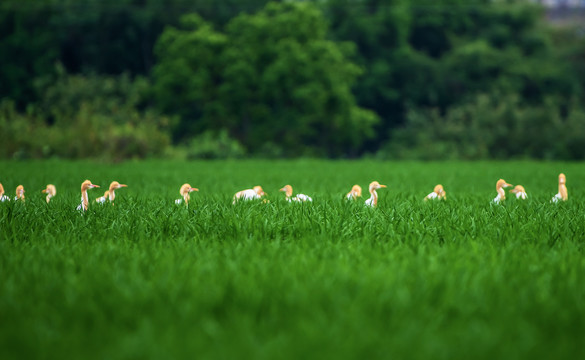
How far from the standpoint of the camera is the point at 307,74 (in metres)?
31.3

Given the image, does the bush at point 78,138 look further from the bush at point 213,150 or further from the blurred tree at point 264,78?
the blurred tree at point 264,78

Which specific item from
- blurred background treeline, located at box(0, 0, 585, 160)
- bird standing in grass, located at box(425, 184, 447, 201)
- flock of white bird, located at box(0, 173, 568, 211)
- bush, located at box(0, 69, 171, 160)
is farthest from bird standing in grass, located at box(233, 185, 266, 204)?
blurred background treeline, located at box(0, 0, 585, 160)

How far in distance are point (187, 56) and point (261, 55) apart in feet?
14.2

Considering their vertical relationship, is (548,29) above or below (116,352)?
above

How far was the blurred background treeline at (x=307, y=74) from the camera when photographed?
2942 centimetres

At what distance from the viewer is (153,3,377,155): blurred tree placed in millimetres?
31688

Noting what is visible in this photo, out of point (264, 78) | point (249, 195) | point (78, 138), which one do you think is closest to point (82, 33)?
point (264, 78)

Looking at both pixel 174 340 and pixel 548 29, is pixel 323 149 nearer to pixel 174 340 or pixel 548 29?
pixel 548 29

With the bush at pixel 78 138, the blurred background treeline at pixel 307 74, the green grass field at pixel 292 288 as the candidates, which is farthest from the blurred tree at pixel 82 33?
the green grass field at pixel 292 288

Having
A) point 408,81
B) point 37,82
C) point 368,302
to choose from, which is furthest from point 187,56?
point 368,302

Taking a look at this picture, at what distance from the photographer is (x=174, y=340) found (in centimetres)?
230

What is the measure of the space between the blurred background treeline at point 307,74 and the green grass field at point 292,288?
18.3 metres

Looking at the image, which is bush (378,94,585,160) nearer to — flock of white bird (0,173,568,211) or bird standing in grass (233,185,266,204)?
flock of white bird (0,173,568,211)

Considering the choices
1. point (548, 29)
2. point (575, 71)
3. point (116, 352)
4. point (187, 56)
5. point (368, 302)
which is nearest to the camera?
point (116, 352)
